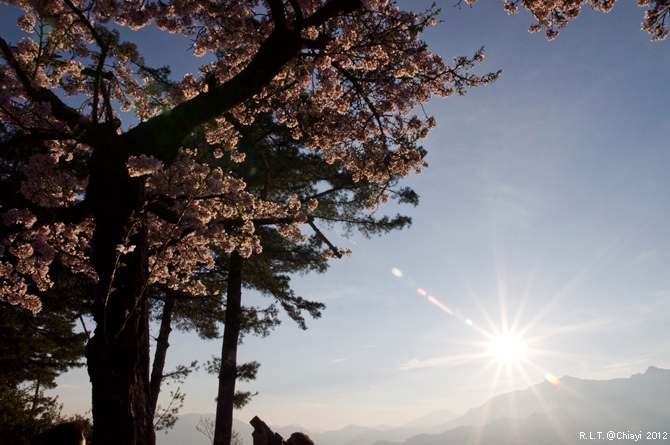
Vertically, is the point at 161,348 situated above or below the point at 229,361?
above

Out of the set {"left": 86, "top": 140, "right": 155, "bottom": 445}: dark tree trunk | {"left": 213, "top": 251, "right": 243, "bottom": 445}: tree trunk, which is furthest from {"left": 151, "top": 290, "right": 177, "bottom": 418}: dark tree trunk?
{"left": 86, "top": 140, "right": 155, "bottom": 445}: dark tree trunk

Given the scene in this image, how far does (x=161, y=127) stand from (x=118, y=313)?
2.29 m

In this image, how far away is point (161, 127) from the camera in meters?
5.39

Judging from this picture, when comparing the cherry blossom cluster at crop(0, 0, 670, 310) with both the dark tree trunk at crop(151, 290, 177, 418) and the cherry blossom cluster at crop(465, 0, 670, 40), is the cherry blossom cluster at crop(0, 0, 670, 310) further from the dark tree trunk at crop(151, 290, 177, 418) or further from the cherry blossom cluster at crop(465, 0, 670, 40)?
the dark tree trunk at crop(151, 290, 177, 418)

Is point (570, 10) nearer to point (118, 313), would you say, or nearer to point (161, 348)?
point (118, 313)

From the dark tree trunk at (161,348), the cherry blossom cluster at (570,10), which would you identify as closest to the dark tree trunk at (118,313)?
the cherry blossom cluster at (570,10)

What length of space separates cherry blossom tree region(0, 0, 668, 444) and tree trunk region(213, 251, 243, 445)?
5581mm

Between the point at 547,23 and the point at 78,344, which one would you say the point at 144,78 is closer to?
the point at 547,23

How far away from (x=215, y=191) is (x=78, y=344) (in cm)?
1432

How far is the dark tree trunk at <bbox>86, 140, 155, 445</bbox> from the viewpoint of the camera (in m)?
4.00

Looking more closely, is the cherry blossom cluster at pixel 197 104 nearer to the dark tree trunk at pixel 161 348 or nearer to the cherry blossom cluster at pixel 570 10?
the cherry blossom cluster at pixel 570 10

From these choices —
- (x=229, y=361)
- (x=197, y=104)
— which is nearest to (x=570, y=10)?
(x=197, y=104)

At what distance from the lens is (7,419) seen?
601 inches

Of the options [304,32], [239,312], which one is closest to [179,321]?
[239,312]
